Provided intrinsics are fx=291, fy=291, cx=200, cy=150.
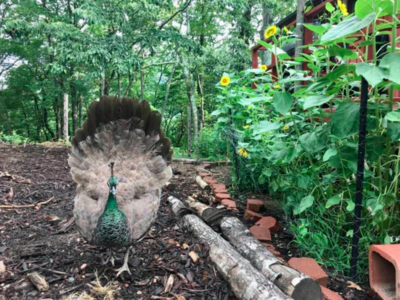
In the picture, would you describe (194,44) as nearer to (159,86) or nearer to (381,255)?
(381,255)

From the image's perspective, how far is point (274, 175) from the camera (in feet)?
9.43

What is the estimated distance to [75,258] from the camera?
7.38ft

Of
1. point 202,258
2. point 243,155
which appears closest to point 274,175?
point 243,155

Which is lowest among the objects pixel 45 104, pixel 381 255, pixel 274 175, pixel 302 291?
pixel 302 291

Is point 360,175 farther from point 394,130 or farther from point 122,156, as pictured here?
point 122,156

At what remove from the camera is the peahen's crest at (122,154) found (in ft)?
8.07

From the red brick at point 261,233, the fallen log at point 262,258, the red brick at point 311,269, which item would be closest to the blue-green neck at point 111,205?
the fallen log at point 262,258

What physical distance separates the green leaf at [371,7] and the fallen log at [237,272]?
151 centimetres

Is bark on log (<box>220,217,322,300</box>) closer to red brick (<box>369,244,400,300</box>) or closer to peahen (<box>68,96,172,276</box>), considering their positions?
red brick (<box>369,244,400,300</box>)

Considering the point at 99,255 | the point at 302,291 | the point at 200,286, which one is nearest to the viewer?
the point at 302,291

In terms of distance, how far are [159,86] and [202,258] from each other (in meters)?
13.4

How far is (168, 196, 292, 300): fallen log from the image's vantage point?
5.17 feet

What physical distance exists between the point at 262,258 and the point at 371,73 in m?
1.29

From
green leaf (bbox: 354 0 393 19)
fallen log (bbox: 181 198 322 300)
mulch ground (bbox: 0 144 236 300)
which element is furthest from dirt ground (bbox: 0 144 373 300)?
green leaf (bbox: 354 0 393 19)
